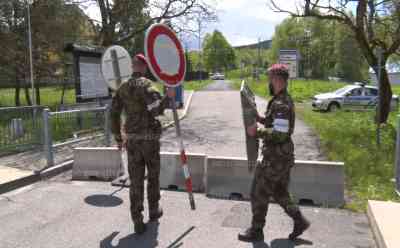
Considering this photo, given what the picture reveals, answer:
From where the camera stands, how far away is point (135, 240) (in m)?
4.23

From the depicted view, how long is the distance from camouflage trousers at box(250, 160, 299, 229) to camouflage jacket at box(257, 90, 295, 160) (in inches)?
3.7

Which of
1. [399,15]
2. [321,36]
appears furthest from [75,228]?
[321,36]

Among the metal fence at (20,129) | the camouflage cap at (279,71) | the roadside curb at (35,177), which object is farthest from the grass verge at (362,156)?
the metal fence at (20,129)

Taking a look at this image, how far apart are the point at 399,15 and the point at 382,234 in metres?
10.5

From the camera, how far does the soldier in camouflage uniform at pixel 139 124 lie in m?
4.30

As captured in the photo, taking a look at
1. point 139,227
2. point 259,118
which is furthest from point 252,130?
point 139,227

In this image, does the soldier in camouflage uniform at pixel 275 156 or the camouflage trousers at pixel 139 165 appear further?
the camouflage trousers at pixel 139 165

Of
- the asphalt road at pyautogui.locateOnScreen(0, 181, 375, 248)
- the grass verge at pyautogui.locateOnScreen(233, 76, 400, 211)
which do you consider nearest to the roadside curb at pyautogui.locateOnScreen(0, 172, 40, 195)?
the asphalt road at pyautogui.locateOnScreen(0, 181, 375, 248)

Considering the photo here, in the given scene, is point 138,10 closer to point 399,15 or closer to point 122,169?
point 399,15

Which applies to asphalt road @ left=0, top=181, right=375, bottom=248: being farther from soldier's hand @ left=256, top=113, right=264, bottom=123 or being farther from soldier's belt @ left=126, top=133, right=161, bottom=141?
soldier's hand @ left=256, top=113, right=264, bottom=123

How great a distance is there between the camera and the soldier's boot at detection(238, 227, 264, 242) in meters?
4.15

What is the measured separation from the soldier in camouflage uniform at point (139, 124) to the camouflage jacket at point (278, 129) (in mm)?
1158

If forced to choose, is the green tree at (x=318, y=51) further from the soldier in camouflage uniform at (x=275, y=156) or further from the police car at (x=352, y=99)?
the soldier in camouflage uniform at (x=275, y=156)

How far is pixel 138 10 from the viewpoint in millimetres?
16359
